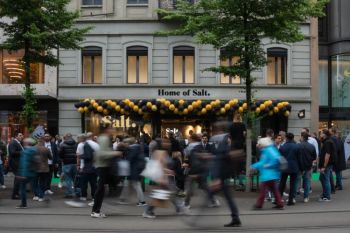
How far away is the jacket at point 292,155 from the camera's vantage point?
1523 cm

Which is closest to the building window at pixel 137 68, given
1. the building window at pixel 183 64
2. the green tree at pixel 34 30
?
the building window at pixel 183 64

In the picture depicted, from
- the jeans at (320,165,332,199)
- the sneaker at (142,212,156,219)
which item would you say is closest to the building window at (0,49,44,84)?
the jeans at (320,165,332,199)

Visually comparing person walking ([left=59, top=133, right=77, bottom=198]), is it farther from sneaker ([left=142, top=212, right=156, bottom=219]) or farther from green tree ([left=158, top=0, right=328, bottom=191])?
green tree ([left=158, top=0, right=328, bottom=191])

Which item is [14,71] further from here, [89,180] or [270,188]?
[270,188]

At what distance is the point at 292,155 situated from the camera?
15.3 m

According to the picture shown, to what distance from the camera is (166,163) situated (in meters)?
13.0

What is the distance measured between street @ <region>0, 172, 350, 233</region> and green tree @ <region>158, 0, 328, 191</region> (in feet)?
13.3

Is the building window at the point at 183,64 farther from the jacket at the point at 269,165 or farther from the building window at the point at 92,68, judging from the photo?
the jacket at the point at 269,165

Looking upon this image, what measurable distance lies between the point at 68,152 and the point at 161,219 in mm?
5066

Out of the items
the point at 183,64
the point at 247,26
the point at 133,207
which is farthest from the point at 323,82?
the point at 133,207

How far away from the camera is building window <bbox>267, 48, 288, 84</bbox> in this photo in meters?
29.9

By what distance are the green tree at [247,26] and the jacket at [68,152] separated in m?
5.06

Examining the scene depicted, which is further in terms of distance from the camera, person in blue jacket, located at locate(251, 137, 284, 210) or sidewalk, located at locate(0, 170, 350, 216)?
sidewalk, located at locate(0, 170, 350, 216)

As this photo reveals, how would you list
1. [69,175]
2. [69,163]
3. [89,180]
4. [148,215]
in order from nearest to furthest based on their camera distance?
[148,215] → [89,180] → [69,175] → [69,163]
